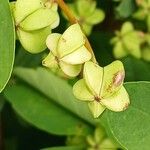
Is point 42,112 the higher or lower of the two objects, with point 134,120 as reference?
lower

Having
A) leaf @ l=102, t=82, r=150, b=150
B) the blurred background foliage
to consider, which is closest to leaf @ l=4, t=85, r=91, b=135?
the blurred background foliage

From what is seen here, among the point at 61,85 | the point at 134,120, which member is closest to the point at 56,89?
the point at 61,85

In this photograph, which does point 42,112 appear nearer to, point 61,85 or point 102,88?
point 61,85

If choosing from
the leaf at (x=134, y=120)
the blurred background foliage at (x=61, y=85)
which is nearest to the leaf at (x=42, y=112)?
the blurred background foliage at (x=61, y=85)

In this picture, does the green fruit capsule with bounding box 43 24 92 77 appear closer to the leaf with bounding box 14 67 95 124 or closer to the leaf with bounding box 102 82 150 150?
the leaf with bounding box 102 82 150 150

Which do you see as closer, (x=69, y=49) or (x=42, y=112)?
(x=69, y=49)

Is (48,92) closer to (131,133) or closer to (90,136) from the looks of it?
(90,136)
